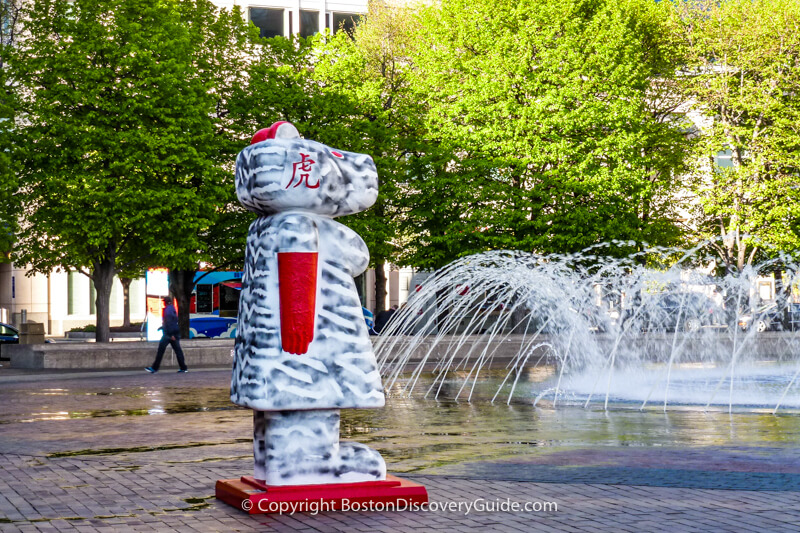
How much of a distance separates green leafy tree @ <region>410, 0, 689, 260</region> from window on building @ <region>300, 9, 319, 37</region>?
66.3 feet

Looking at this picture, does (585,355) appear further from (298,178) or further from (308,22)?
(308,22)

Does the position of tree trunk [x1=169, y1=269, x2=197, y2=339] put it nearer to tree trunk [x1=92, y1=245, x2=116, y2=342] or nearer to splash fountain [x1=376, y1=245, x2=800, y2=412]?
tree trunk [x1=92, y1=245, x2=116, y2=342]

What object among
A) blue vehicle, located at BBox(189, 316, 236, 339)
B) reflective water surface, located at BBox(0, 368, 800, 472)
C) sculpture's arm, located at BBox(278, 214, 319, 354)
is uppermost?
sculpture's arm, located at BBox(278, 214, 319, 354)

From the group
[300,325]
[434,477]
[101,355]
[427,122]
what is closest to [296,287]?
[300,325]

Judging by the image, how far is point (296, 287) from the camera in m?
7.67

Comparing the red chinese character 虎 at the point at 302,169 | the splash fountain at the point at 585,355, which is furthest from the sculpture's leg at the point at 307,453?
the splash fountain at the point at 585,355

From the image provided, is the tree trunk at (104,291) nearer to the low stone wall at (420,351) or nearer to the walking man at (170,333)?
the low stone wall at (420,351)

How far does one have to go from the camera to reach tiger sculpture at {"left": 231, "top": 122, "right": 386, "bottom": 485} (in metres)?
7.69

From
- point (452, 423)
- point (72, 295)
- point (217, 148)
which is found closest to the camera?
point (452, 423)

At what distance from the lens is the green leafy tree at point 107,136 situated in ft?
94.6

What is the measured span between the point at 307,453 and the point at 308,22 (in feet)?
175

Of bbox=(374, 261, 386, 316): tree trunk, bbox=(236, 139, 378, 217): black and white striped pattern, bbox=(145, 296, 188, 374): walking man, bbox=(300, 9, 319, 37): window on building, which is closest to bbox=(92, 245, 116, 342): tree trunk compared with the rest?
bbox=(145, 296, 188, 374): walking man

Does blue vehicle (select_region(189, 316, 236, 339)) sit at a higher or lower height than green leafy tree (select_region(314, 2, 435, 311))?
lower

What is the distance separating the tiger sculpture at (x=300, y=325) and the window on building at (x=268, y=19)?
5137cm
